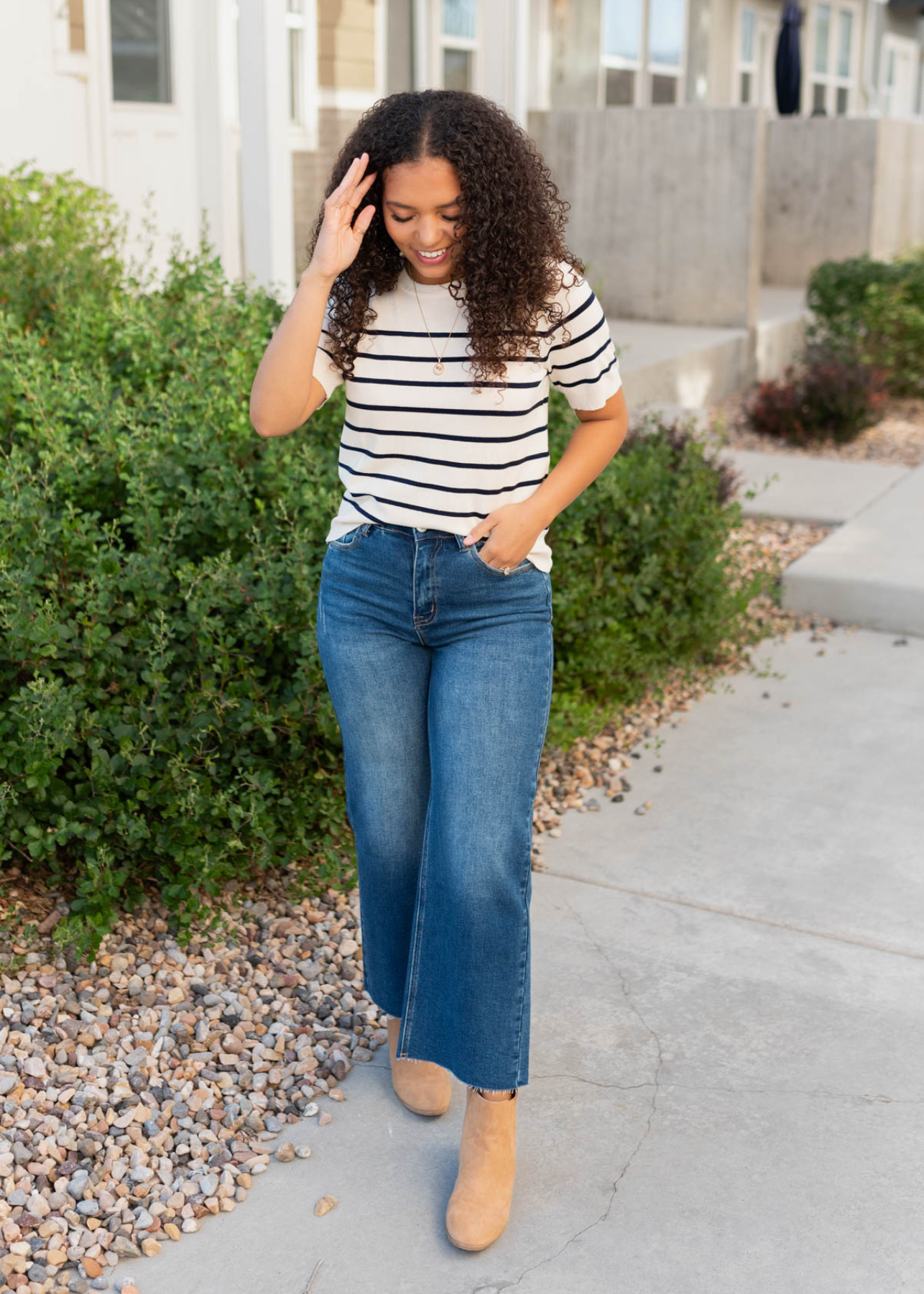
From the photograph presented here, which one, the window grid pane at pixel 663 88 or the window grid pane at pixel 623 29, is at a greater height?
the window grid pane at pixel 623 29

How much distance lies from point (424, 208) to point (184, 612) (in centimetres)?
158

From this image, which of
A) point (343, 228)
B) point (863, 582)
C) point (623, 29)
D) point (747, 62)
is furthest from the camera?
point (747, 62)

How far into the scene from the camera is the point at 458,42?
11.5 meters

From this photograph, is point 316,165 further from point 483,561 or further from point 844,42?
point 844,42

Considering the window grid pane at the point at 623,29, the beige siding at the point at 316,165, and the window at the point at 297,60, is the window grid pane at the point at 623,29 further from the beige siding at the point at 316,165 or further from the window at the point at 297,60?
the window at the point at 297,60

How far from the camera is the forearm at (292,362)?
2.14 m

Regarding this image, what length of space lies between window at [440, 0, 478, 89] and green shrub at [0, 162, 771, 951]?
7.75 meters

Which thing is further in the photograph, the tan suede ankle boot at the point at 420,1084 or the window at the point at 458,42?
the window at the point at 458,42

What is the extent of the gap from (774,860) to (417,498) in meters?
1.90

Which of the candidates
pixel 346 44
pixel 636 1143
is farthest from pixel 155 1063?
pixel 346 44

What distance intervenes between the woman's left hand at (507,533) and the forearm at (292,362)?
35cm

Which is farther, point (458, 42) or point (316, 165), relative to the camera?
point (458, 42)

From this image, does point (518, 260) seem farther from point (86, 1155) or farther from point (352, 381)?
point (86, 1155)

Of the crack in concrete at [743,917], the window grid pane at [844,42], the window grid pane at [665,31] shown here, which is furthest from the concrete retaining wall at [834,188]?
the crack in concrete at [743,917]
